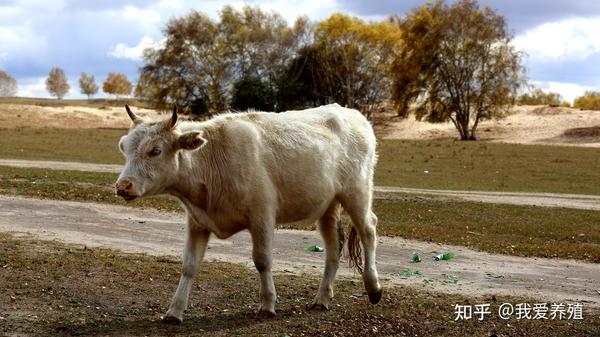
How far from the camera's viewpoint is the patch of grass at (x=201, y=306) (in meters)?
8.68

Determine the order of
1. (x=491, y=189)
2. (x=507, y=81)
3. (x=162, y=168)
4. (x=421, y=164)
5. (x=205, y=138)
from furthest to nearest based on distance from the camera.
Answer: (x=507, y=81) → (x=421, y=164) → (x=491, y=189) → (x=205, y=138) → (x=162, y=168)

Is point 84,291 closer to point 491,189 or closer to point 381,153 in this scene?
point 491,189

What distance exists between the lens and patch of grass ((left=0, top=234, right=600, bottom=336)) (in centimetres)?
868

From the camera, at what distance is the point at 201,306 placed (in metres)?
9.71

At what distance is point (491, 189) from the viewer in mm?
32625

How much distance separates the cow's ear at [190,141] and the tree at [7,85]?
170m

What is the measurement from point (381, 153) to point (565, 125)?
3306 centimetres

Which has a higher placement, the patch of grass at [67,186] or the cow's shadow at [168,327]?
the cow's shadow at [168,327]

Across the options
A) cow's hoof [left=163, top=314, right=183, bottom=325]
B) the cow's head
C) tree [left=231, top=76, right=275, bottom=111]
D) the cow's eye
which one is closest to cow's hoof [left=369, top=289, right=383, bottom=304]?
cow's hoof [left=163, top=314, right=183, bottom=325]

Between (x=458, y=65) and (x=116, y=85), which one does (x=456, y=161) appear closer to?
(x=458, y=65)

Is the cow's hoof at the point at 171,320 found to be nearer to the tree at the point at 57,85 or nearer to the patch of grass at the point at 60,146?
the patch of grass at the point at 60,146

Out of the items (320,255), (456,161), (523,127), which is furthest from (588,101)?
(320,255)

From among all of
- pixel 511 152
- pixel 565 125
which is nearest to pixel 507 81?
pixel 565 125

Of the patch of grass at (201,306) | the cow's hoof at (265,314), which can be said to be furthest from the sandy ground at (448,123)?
the cow's hoof at (265,314)
